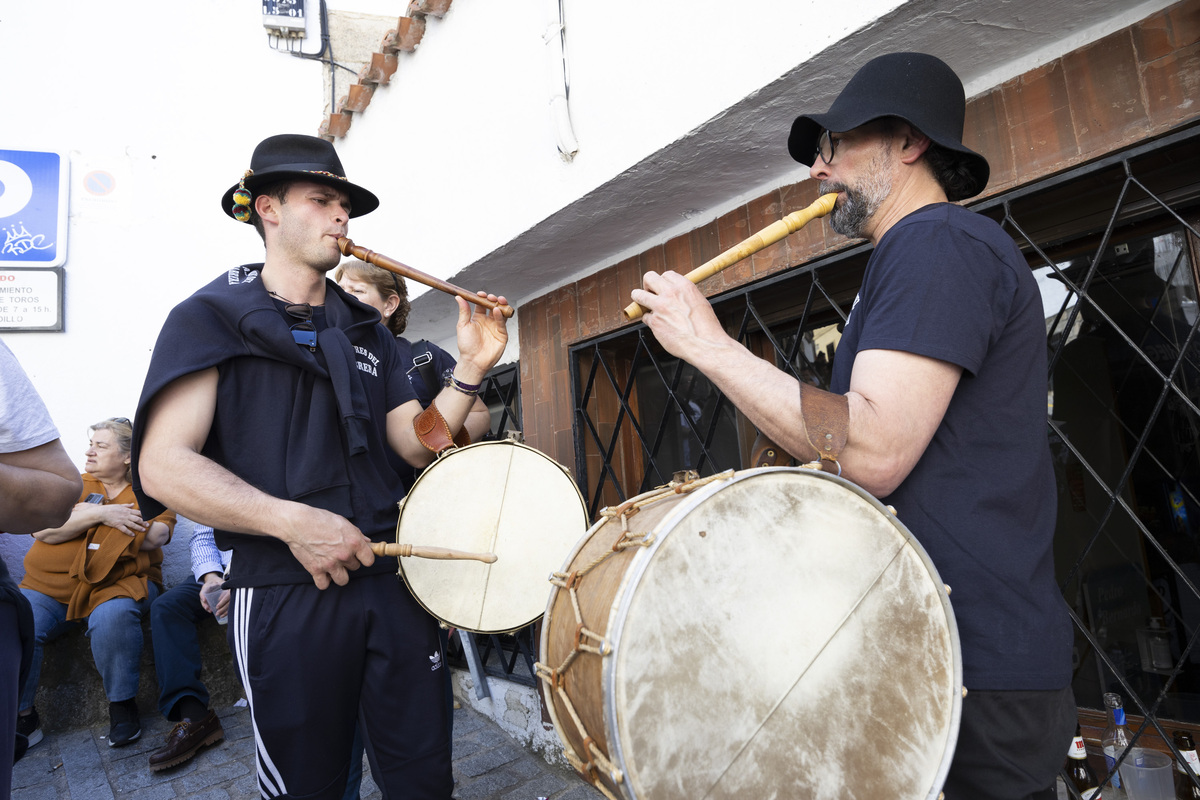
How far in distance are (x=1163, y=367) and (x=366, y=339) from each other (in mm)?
3039

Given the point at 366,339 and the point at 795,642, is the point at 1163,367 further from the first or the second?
the point at 366,339

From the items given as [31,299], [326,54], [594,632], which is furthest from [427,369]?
[326,54]

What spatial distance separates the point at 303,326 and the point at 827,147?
4.56 feet

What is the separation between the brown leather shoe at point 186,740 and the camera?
3.47 m

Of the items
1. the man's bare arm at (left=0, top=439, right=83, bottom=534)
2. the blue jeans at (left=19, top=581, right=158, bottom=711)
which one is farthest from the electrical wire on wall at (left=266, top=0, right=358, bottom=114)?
the man's bare arm at (left=0, top=439, right=83, bottom=534)

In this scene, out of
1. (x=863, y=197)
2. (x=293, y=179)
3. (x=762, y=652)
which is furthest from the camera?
(x=293, y=179)

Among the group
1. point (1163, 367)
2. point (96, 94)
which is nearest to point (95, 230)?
→ point (96, 94)

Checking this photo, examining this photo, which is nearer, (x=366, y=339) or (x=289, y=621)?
(x=289, y=621)

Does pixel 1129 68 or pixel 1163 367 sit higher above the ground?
pixel 1129 68

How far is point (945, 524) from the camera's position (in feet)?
4.13

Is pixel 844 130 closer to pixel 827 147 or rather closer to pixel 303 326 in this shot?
pixel 827 147

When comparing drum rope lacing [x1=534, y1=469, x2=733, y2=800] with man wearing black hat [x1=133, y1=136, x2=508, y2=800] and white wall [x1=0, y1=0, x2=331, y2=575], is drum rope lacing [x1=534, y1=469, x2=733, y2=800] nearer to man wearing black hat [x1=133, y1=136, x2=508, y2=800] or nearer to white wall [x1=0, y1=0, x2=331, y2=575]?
man wearing black hat [x1=133, y1=136, x2=508, y2=800]

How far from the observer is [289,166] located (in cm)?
204

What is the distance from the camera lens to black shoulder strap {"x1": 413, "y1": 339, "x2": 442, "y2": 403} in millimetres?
3074
